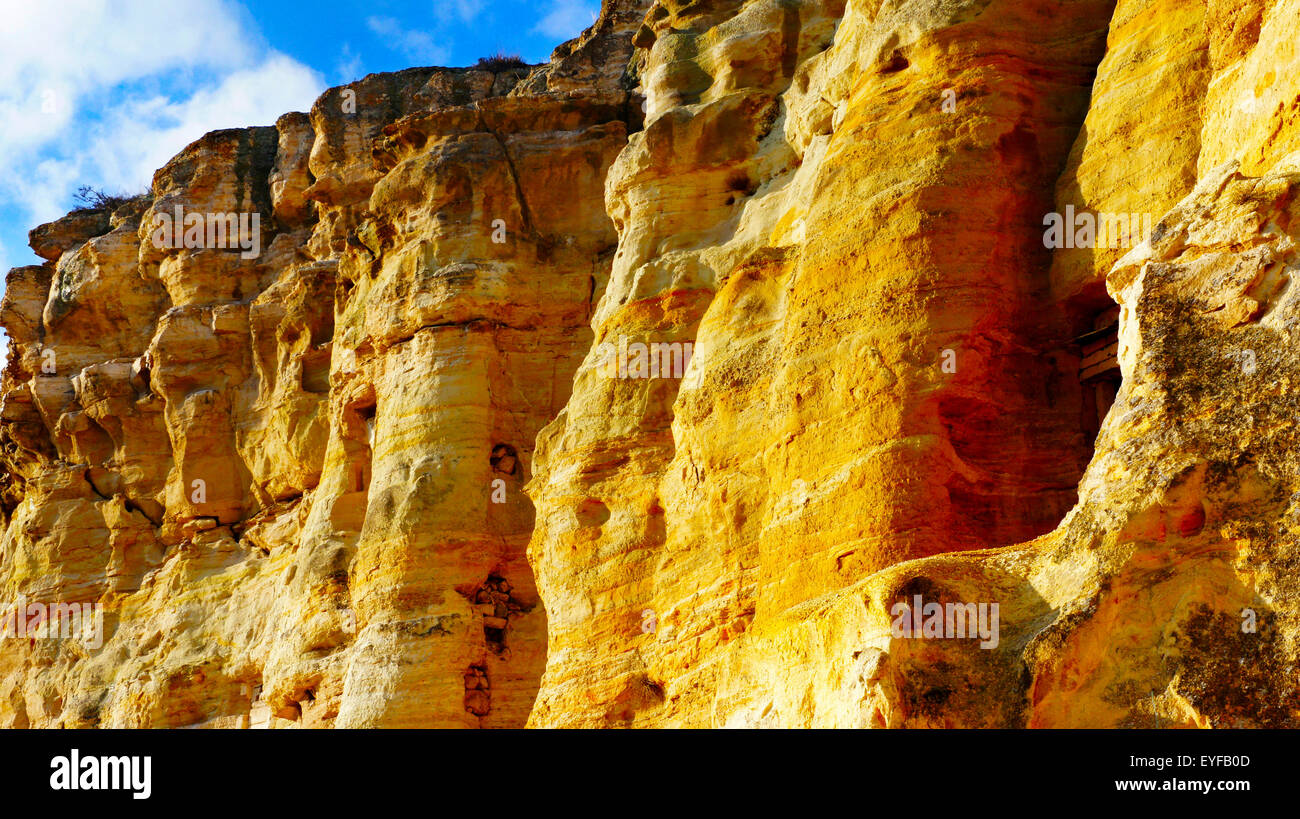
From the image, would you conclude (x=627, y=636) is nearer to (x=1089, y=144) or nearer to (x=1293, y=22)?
(x=1089, y=144)

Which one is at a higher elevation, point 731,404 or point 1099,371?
point 731,404

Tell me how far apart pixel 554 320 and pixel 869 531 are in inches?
464

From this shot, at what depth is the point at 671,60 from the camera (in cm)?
2397

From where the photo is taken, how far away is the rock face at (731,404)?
11320 millimetres

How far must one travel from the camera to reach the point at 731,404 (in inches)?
699

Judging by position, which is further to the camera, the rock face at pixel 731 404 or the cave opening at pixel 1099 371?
the cave opening at pixel 1099 371

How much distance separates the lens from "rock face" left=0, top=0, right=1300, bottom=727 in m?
11.3

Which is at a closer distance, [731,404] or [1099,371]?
[1099,371]

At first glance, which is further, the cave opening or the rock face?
the cave opening

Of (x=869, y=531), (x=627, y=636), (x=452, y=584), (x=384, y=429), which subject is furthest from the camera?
(x=384, y=429)

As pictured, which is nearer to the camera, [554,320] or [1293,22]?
[1293,22]
